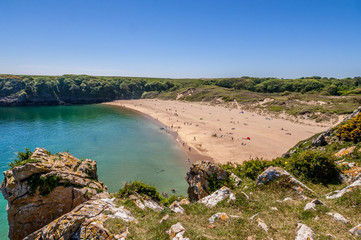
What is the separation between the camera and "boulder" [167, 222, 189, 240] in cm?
697

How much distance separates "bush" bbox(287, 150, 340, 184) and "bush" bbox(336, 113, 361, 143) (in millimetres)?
6073

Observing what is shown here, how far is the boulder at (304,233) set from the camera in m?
6.11

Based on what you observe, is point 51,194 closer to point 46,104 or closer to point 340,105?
point 340,105

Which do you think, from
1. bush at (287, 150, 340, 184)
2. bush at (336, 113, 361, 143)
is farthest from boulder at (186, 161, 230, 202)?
bush at (336, 113, 361, 143)

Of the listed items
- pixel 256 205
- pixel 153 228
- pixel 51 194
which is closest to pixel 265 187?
pixel 256 205

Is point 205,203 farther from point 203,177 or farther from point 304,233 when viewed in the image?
point 304,233

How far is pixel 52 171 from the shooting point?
11805 mm

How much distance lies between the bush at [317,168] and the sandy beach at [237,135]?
20114mm

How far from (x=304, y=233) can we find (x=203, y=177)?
8098 millimetres

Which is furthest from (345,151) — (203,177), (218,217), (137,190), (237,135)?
(237,135)

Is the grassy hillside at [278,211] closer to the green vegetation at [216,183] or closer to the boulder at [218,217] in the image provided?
the boulder at [218,217]

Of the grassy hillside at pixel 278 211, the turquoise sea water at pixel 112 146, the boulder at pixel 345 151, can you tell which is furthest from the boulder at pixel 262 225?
the turquoise sea water at pixel 112 146

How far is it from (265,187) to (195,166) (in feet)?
18.1

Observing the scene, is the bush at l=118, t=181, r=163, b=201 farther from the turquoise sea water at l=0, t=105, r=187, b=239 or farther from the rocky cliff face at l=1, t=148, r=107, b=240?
the turquoise sea water at l=0, t=105, r=187, b=239
